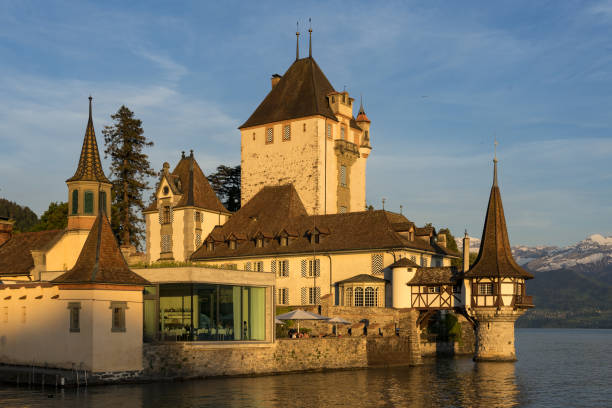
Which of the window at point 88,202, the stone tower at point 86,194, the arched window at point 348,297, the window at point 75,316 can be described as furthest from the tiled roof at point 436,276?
the window at point 75,316

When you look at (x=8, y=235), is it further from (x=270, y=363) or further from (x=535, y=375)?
(x=535, y=375)

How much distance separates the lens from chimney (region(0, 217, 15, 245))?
74688mm

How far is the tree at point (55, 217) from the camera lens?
8738 cm

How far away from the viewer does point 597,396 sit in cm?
4534

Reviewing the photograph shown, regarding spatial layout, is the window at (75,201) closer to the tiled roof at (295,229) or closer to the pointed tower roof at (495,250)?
the tiled roof at (295,229)

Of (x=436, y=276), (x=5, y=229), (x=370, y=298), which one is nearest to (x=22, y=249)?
(x=5, y=229)

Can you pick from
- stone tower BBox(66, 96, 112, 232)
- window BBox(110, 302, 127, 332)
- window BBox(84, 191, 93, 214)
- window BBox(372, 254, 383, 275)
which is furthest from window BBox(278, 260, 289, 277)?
window BBox(110, 302, 127, 332)

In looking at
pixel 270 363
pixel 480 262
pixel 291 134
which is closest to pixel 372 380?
pixel 270 363

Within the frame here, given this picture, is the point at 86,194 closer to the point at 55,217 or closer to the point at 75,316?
the point at 75,316

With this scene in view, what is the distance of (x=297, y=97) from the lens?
86375 mm

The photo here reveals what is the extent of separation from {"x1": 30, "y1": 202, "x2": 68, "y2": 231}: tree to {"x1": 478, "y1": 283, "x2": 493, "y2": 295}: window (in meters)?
44.3

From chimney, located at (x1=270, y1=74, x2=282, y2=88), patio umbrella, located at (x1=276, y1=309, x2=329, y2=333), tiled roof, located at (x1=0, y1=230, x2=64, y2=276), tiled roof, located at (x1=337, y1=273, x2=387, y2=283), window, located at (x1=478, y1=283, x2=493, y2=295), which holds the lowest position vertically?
patio umbrella, located at (x1=276, y1=309, x2=329, y2=333)

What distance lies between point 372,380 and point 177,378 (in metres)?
11.5

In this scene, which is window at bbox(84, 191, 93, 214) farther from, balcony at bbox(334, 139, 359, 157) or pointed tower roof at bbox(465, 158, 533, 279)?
balcony at bbox(334, 139, 359, 157)
